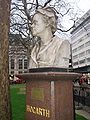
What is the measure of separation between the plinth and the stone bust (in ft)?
1.23

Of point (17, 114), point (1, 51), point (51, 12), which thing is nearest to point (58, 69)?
point (51, 12)

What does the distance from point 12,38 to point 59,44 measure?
21609mm

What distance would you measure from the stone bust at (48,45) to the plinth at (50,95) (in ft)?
1.23

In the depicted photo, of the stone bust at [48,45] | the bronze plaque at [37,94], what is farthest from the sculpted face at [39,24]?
the bronze plaque at [37,94]

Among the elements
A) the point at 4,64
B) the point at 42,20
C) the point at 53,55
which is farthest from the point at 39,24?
the point at 4,64

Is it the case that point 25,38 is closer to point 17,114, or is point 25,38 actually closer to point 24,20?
point 24,20

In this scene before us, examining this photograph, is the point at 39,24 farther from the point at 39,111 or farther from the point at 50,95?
the point at 39,111

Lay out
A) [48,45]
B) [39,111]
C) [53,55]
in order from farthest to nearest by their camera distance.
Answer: [48,45]
[53,55]
[39,111]

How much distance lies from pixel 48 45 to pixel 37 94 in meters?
1.20

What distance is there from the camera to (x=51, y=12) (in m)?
7.18

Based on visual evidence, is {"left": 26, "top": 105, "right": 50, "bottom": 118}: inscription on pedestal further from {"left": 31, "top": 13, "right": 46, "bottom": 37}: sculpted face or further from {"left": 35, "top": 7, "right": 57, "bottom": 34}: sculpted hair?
{"left": 35, "top": 7, "right": 57, "bottom": 34}: sculpted hair

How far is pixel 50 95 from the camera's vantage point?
20.4 feet

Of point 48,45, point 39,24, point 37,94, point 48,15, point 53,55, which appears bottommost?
point 37,94

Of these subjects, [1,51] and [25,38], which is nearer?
[1,51]
